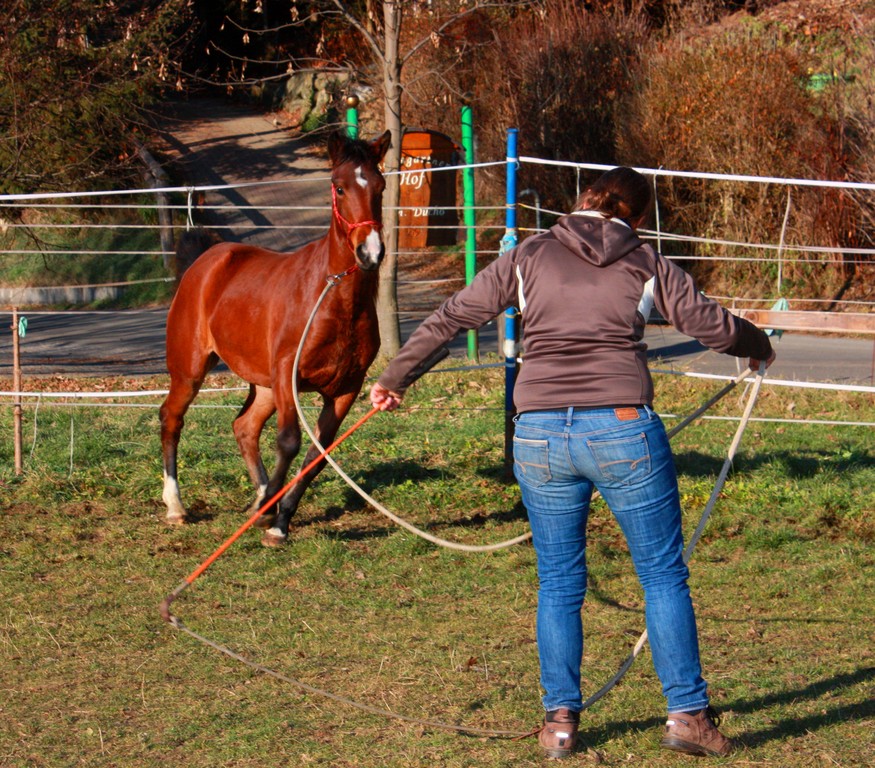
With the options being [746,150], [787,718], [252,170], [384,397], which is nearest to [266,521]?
[384,397]

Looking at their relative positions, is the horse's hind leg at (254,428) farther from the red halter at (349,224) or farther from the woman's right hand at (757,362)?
the woman's right hand at (757,362)

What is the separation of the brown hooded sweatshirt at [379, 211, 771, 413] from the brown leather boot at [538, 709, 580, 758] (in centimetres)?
102

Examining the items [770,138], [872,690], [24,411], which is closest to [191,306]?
[24,411]

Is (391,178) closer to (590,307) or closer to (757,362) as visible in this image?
(757,362)

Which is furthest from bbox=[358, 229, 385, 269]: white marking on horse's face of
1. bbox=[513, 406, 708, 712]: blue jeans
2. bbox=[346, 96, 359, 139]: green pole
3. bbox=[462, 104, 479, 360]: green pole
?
bbox=[346, 96, 359, 139]: green pole

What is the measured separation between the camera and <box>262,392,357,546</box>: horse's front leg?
19.9 feet

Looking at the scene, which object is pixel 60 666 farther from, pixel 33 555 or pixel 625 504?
pixel 625 504

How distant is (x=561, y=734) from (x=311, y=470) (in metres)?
3.01

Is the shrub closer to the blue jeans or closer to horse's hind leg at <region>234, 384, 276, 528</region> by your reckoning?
horse's hind leg at <region>234, 384, 276, 528</region>

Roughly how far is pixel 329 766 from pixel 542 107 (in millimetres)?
16716

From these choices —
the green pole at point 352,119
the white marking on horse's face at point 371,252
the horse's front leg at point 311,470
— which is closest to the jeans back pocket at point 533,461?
the white marking on horse's face at point 371,252

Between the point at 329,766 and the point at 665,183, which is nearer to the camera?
the point at 329,766

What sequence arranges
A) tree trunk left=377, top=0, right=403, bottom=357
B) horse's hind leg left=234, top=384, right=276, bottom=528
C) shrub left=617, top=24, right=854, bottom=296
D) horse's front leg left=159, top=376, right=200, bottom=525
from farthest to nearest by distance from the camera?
shrub left=617, top=24, right=854, bottom=296 → tree trunk left=377, top=0, right=403, bottom=357 → horse's hind leg left=234, top=384, right=276, bottom=528 → horse's front leg left=159, top=376, right=200, bottom=525

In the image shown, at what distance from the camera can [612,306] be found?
3.43 metres
